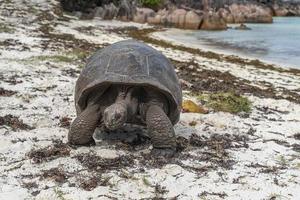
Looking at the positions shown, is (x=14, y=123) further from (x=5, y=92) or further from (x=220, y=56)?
(x=220, y=56)

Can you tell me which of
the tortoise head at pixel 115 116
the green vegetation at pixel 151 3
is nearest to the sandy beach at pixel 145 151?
the tortoise head at pixel 115 116

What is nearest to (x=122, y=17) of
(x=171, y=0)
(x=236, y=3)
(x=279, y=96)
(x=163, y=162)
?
(x=171, y=0)

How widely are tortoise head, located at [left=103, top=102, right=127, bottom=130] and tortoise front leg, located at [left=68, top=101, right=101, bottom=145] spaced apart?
1.30 feet

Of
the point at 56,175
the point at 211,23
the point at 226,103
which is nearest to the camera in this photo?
the point at 56,175

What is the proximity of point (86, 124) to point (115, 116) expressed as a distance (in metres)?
0.64

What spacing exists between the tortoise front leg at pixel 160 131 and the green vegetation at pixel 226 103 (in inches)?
113

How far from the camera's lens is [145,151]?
250 inches

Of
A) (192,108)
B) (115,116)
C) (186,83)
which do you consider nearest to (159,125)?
(115,116)

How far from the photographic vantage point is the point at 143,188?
5.33 m

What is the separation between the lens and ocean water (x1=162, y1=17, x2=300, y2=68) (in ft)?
70.7

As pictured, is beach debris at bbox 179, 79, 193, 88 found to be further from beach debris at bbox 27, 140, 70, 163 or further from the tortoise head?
the tortoise head

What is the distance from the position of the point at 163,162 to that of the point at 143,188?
0.74 metres

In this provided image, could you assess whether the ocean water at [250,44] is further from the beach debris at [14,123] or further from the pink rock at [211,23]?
the beach debris at [14,123]

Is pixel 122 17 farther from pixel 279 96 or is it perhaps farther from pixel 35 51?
pixel 279 96
